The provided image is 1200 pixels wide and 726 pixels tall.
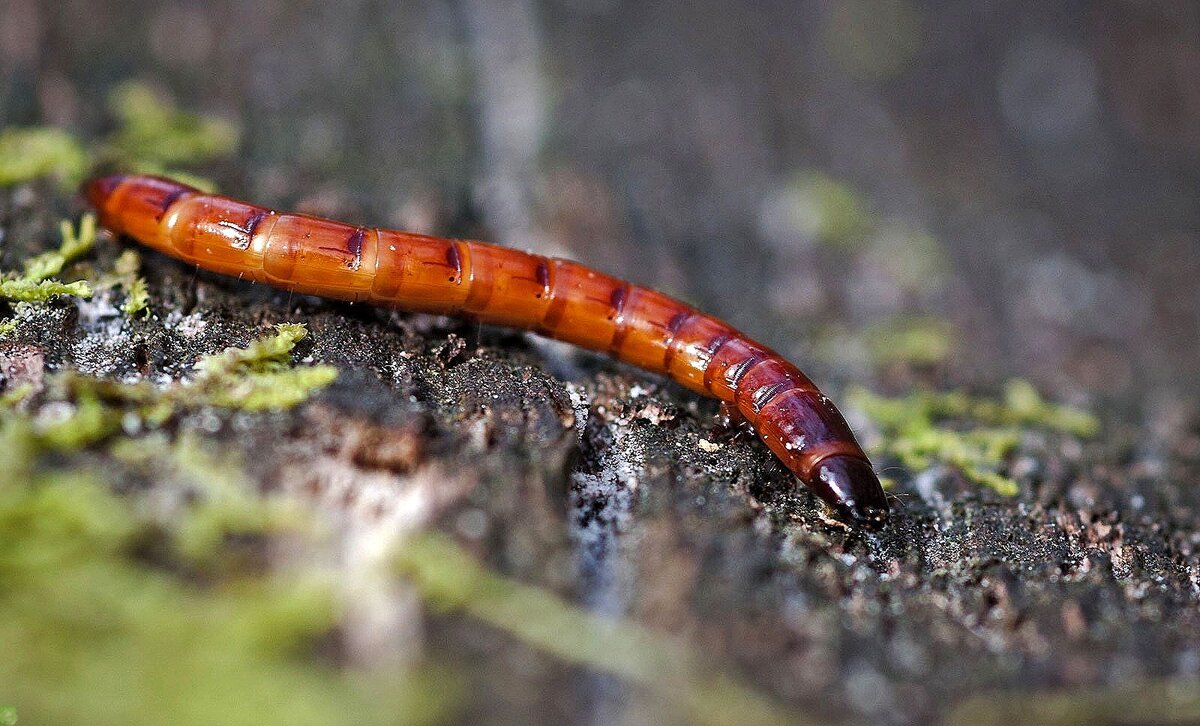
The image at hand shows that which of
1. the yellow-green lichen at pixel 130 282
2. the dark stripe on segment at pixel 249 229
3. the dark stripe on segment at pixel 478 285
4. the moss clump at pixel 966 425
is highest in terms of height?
the moss clump at pixel 966 425

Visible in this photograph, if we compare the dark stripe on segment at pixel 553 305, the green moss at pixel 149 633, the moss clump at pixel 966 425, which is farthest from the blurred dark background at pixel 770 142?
the green moss at pixel 149 633

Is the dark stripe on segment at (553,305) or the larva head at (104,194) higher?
the dark stripe on segment at (553,305)

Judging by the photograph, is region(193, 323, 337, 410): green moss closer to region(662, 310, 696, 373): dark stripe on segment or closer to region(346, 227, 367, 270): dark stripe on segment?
region(346, 227, 367, 270): dark stripe on segment

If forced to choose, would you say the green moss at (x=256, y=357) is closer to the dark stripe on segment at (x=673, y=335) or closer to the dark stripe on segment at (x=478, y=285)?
the dark stripe on segment at (x=478, y=285)

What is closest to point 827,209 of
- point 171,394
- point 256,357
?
point 256,357

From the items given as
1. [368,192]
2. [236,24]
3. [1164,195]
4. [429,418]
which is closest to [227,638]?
[429,418]

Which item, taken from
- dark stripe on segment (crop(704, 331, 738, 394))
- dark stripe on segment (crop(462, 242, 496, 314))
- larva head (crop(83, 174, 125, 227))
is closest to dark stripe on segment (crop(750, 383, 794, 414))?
dark stripe on segment (crop(704, 331, 738, 394))

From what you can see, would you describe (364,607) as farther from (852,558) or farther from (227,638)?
(852,558)

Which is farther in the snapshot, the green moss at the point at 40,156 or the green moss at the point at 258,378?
the green moss at the point at 40,156
